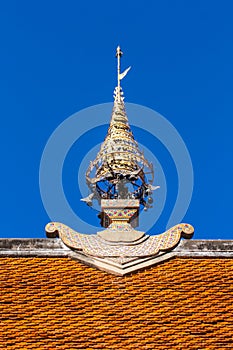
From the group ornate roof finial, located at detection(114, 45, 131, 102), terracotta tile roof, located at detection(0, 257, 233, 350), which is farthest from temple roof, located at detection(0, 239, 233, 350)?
ornate roof finial, located at detection(114, 45, 131, 102)

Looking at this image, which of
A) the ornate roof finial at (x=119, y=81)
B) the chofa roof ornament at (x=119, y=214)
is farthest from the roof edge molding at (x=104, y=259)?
the ornate roof finial at (x=119, y=81)

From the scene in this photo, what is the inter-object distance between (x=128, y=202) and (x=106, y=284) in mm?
3306

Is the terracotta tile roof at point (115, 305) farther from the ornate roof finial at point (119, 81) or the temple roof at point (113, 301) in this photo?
the ornate roof finial at point (119, 81)

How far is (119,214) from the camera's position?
21.9m

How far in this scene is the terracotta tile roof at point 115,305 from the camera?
702 inches

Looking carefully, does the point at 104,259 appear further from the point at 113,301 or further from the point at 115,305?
the point at 115,305

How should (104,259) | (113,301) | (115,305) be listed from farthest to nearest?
(104,259), (113,301), (115,305)

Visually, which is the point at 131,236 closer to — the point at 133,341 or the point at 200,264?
the point at 200,264

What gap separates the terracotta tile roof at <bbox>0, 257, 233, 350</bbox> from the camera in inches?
702

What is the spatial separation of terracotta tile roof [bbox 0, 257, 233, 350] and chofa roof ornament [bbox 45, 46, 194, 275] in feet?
1.06

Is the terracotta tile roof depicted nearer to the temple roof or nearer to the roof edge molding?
the temple roof

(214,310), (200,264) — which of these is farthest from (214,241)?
(214,310)

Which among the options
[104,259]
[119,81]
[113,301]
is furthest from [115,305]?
[119,81]

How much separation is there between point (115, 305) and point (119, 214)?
3.60 metres
